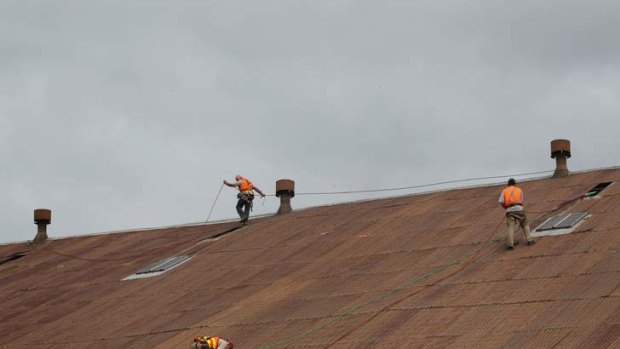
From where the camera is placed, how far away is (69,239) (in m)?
39.0

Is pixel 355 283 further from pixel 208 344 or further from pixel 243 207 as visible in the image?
pixel 243 207

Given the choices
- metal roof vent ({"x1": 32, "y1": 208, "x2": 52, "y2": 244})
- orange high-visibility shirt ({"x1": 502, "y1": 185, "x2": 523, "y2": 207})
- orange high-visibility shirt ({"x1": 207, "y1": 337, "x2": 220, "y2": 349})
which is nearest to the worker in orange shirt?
orange high-visibility shirt ({"x1": 207, "y1": 337, "x2": 220, "y2": 349})

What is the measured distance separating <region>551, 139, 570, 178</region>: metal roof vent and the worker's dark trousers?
31.6 ft

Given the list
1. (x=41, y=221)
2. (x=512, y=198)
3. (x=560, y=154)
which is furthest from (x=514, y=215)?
(x=41, y=221)

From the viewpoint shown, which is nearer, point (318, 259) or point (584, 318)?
point (584, 318)

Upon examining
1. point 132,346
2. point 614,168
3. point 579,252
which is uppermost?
point 614,168

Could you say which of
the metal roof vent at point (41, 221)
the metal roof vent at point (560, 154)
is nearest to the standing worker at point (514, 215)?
the metal roof vent at point (560, 154)

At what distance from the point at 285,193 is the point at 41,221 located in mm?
9540

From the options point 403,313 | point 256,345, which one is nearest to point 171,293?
point 256,345

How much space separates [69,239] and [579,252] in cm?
2098

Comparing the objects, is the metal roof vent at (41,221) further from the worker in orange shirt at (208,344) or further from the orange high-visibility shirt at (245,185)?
the worker in orange shirt at (208,344)

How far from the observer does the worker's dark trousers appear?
3541 cm

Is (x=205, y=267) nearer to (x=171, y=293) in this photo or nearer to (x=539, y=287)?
(x=171, y=293)

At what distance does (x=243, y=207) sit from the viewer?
35844mm
